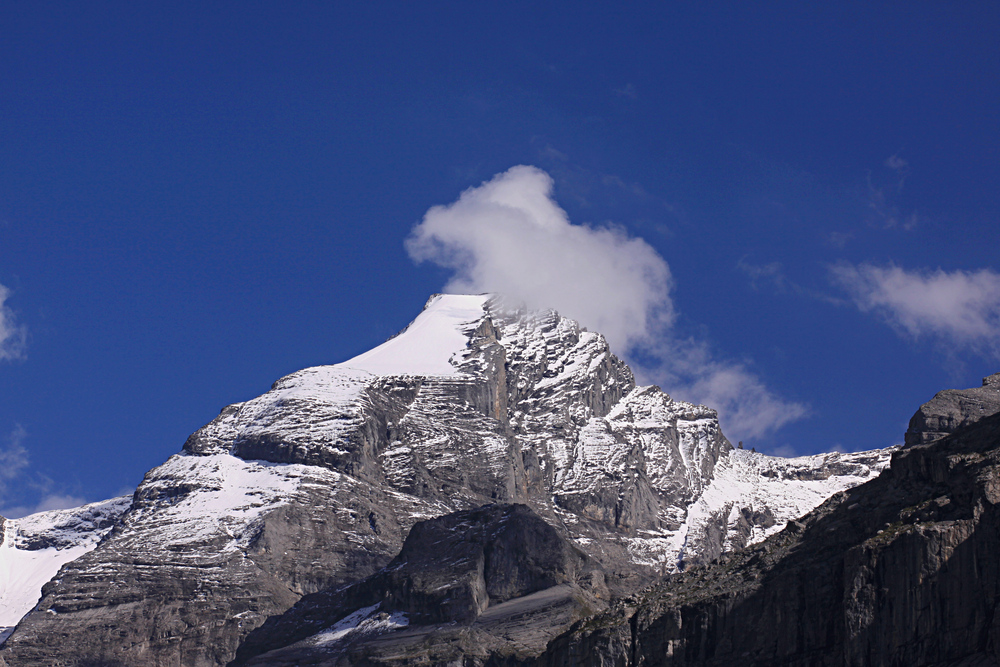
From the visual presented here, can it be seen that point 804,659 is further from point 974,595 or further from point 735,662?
point 974,595

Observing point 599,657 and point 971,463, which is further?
point 599,657

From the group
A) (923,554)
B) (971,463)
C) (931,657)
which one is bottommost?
(931,657)

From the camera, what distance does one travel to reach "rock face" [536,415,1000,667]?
4852 inches

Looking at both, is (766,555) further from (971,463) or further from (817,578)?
(971,463)

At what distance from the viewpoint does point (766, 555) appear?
15562cm

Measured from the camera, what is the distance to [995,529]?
12325 cm

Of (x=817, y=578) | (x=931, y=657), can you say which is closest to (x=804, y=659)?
(x=817, y=578)

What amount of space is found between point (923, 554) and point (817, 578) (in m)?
15.8

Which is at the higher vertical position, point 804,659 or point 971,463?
point 971,463

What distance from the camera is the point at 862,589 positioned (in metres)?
129

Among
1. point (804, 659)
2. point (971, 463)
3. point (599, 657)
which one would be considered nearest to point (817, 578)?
point (804, 659)

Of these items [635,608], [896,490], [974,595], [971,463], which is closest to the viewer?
[974,595]

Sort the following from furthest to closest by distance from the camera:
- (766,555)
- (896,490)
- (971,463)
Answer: (766,555)
(896,490)
(971,463)

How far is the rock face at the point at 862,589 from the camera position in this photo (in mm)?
123250
